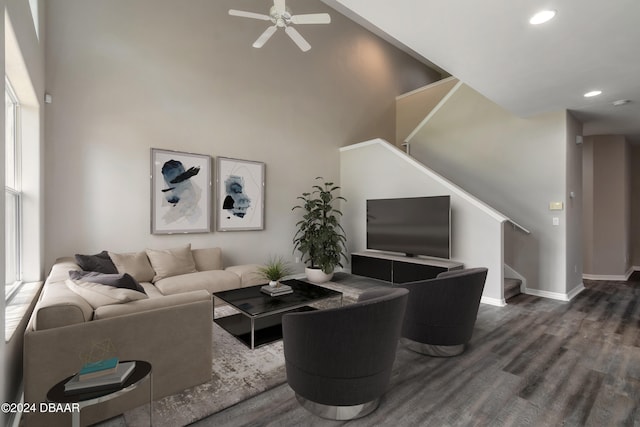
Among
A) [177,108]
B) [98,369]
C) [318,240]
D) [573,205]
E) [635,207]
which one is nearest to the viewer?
[98,369]

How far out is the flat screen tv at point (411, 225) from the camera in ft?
15.9

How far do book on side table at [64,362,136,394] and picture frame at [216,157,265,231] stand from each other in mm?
3635

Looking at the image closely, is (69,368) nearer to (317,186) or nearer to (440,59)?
(440,59)

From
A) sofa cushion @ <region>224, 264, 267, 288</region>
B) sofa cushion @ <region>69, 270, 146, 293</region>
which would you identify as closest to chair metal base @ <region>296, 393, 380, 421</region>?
sofa cushion @ <region>69, 270, 146, 293</region>

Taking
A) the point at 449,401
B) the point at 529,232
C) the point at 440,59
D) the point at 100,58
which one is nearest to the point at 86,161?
the point at 100,58

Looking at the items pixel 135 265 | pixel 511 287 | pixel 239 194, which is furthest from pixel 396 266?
pixel 135 265

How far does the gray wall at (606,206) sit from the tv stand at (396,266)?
380 centimetres

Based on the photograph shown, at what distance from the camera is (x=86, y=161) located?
396 cm

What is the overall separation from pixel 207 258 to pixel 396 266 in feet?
9.85

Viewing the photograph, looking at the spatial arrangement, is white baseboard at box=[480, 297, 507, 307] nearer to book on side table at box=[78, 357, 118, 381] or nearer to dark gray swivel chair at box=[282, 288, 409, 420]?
dark gray swivel chair at box=[282, 288, 409, 420]

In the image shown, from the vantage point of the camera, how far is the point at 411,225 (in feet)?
17.3

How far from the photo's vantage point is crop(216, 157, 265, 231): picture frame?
5.06 m

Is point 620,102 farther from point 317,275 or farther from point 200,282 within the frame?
point 200,282

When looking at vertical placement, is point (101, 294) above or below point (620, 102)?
below
